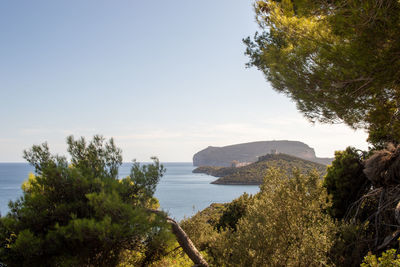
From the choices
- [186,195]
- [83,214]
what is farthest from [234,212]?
[186,195]

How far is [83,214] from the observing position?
519 cm

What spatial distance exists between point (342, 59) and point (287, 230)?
3704mm

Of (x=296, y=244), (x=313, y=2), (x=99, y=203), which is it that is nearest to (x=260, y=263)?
(x=296, y=244)

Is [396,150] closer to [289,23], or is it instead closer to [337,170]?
[337,170]

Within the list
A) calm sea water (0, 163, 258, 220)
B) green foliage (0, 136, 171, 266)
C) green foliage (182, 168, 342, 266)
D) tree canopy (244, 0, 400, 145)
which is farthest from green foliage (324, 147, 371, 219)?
calm sea water (0, 163, 258, 220)

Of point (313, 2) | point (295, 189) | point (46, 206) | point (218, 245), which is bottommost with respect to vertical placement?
point (218, 245)

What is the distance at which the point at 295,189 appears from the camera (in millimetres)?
6527

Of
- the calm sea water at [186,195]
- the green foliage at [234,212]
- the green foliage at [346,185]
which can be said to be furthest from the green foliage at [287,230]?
the calm sea water at [186,195]

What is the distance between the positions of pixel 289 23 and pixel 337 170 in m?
6.84

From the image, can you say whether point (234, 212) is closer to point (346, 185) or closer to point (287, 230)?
point (346, 185)

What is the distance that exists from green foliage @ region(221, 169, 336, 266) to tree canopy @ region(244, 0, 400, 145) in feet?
6.28

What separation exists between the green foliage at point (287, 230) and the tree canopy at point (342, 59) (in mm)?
1913

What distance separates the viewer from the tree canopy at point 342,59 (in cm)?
525

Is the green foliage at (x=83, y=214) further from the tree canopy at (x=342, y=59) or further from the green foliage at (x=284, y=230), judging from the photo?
the tree canopy at (x=342, y=59)
